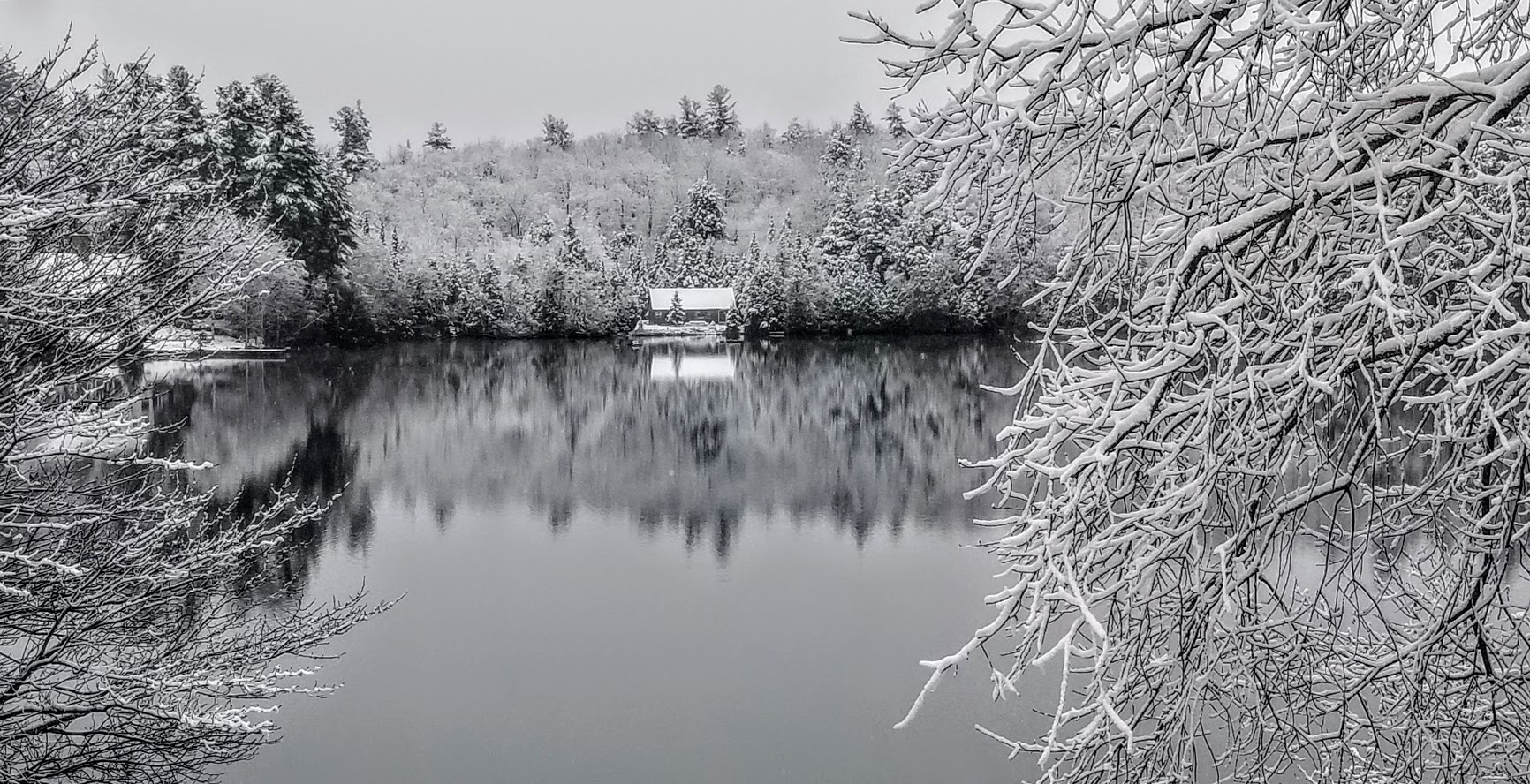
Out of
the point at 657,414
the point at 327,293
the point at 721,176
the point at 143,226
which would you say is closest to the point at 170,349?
the point at 143,226

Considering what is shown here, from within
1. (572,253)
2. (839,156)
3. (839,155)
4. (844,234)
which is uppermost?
(839,155)

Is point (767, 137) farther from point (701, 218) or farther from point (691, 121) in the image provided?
point (701, 218)

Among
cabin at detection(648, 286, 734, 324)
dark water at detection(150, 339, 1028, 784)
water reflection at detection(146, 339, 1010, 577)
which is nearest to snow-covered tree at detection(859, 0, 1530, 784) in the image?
dark water at detection(150, 339, 1028, 784)

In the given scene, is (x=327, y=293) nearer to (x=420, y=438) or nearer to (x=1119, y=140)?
(x=420, y=438)

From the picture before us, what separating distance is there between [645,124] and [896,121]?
5429 inches

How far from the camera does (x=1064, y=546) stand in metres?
2.59

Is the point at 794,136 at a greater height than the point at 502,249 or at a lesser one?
greater

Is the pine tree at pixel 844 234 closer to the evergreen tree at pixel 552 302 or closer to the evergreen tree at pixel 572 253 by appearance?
the evergreen tree at pixel 572 253

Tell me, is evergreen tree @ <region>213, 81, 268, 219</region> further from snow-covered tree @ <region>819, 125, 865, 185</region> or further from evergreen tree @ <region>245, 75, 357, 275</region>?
snow-covered tree @ <region>819, 125, 865, 185</region>

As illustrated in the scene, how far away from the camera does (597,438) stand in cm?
2620

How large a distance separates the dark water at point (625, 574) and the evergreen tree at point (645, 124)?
107m

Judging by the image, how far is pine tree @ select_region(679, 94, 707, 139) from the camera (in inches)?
5325

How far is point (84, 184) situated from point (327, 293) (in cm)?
3742

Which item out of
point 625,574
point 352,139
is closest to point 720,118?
point 352,139
